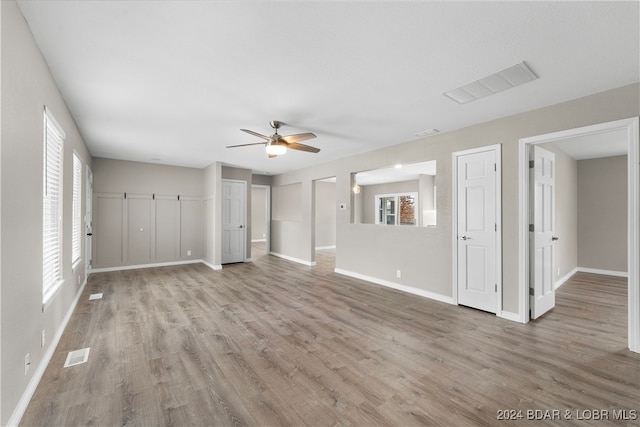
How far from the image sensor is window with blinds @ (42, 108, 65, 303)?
8.23 feet

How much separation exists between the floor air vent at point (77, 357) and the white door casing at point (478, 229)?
448cm

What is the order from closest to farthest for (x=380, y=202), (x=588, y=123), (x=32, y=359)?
(x=32, y=359) < (x=588, y=123) < (x=380, y=202)

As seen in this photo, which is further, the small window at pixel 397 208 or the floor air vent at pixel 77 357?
the small window at pixel 397 208

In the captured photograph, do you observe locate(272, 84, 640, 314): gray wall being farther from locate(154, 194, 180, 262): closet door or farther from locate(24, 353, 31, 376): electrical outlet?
locate(24, 353, 31, 376): electrical outlet

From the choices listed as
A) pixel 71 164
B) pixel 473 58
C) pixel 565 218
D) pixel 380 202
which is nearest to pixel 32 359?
pixel 71 164

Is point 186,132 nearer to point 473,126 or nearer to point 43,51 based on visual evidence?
point 43,51

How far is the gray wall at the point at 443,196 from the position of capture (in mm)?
2994

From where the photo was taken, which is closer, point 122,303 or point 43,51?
point 43,51

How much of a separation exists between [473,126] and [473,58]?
1.88 m

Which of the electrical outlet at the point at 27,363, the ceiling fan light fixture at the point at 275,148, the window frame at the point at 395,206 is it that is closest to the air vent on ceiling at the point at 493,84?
the ceiling fan light fixture at the point at 275,148

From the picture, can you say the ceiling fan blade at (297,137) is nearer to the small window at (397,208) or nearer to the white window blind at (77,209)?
the white window blind at (77,209)

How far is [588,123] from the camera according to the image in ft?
9.64

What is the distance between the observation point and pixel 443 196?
431 centimetres

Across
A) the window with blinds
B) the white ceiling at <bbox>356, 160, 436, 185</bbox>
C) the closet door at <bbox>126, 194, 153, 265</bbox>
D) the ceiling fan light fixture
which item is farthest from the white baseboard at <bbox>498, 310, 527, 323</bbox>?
the closet door at <bbox>126, 194, 153, 265</bbox>
